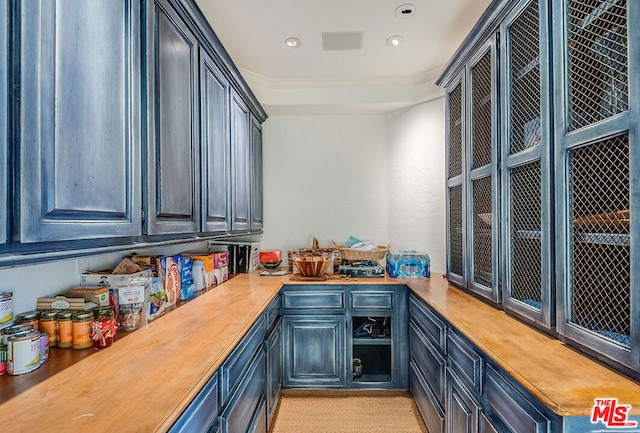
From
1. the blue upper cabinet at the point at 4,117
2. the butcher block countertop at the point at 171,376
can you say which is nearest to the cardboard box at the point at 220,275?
the butcher block countertop at the point at 171,376

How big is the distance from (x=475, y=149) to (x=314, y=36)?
1.45 m

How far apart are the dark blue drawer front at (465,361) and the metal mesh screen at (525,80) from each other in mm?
1002

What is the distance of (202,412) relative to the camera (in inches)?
46.9

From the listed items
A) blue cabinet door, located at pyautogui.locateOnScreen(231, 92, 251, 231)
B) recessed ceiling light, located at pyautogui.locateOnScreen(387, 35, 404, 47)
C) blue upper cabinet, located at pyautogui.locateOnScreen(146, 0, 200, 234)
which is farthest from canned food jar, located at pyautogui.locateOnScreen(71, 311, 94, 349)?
recessed ceiling light, located at pyautogui.locateOnScreen(387, 35, 404, 47)

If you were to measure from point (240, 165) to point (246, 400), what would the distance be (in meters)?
1.76

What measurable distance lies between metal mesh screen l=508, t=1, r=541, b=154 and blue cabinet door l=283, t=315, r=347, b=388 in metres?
1.93

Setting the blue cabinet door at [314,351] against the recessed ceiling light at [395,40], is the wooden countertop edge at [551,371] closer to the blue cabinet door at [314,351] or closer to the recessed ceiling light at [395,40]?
the blue cabinet door at [314,351]

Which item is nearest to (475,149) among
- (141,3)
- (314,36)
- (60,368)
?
(314,36)

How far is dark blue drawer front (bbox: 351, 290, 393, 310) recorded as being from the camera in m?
2.96

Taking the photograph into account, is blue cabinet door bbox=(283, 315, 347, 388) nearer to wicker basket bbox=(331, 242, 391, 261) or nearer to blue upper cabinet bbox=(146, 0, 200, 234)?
wicker basket bbox=(331, 242, 391, 261)

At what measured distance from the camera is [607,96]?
4.05 ft

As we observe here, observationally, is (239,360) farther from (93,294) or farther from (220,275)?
(220,275)

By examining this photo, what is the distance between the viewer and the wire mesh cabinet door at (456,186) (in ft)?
8.14

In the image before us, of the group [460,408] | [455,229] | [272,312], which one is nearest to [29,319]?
[272,312]
